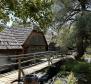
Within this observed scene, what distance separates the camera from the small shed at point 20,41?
18875 millimetres

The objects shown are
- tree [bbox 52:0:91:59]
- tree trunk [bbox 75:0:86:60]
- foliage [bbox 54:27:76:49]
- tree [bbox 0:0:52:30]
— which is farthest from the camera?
tree [bbox 52:0:91:59]

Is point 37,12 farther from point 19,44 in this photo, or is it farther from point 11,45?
point 19,44

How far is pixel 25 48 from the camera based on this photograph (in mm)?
21953

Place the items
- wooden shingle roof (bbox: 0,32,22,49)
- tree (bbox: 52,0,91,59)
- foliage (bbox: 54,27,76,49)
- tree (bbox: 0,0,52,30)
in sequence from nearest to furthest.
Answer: tree (bbox: 0,0,52,30)
wooden shingle roof (bbox: 0,32,22,49)
foliage (bbox: 54,27,76,49)
tree (bbox: 52,0,91,59)

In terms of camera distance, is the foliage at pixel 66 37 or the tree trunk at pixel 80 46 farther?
the foliage at pixel 66 37

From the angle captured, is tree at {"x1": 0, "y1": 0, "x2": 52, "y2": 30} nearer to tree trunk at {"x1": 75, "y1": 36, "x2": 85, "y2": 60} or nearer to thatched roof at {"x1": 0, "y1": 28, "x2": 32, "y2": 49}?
thatched roof at {"x1": 0, "y1": 28, "x2": 32, "y2": 49}

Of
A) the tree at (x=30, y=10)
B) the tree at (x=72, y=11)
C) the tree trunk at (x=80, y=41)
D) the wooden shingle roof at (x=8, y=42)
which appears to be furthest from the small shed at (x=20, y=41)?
the tree at (x=30, y=10)

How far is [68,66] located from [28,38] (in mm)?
→ 6406

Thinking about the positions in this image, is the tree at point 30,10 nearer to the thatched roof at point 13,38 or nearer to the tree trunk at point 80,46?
the thatched roof at point 13,38

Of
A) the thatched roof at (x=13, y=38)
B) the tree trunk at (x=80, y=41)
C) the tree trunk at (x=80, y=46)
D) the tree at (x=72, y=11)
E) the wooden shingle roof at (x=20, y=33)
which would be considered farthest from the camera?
the tree at (x=72, y=11)

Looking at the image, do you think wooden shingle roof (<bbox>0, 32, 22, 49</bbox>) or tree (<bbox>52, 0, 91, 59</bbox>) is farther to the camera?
tree (<bbox>52, 0, 91, 59</bbox>)

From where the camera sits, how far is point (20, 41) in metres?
21.2

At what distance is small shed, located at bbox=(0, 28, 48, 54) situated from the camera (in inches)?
743

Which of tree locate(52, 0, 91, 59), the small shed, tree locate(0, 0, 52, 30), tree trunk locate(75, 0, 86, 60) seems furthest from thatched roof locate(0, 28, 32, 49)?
tree locate(0, 0, 52, 30)
